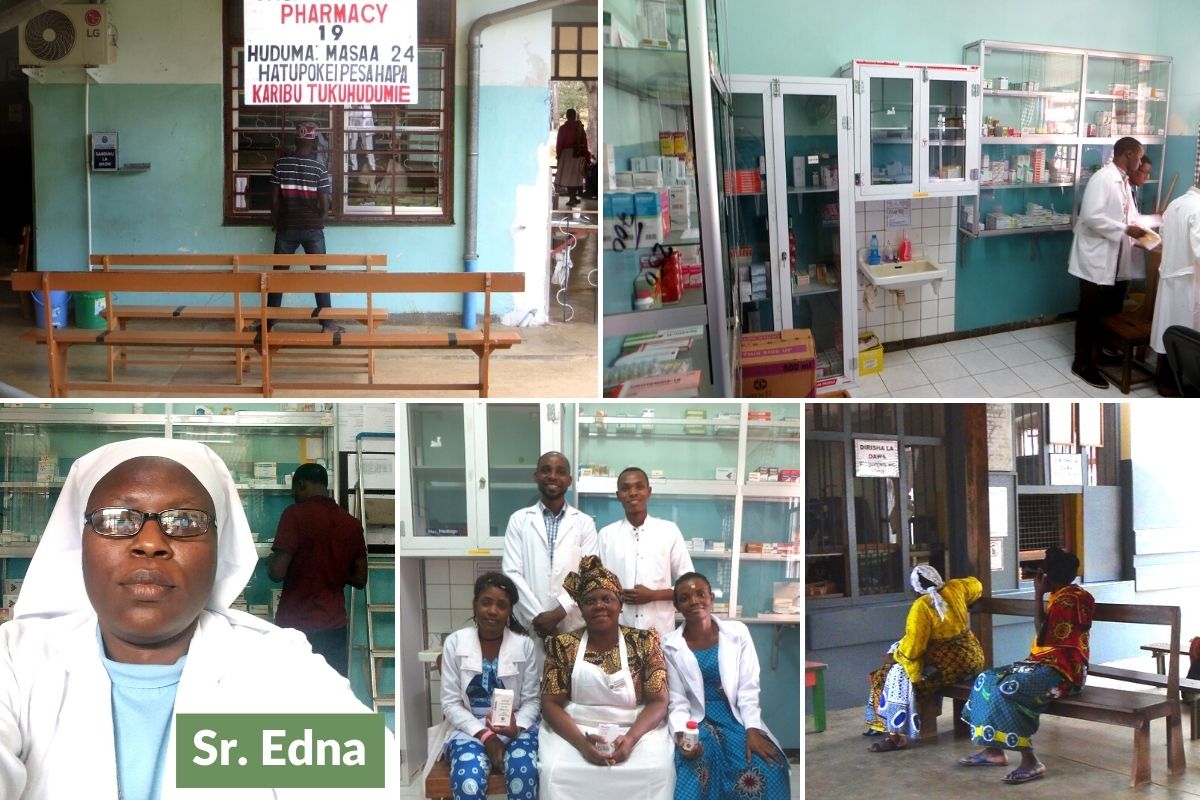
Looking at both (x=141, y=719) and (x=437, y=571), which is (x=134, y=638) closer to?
(x=141, y=719)

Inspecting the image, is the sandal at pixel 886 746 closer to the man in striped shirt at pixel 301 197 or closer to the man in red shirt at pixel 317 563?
the man in red shirt at pixel 317 563

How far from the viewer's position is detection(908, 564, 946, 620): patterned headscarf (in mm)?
2836

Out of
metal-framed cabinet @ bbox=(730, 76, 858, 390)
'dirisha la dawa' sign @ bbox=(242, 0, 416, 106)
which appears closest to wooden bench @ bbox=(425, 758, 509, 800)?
'dirisha la dawa' sign @ bbox=(242, 0, 416, 106)

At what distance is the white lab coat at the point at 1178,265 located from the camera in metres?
3.77

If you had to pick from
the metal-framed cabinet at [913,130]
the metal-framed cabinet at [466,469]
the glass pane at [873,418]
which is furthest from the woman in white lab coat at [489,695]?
the metal-framed cabinet at [913,130]

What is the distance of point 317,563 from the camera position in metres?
2.65

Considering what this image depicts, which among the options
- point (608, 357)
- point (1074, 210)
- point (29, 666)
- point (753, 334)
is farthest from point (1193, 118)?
point (29, 666)

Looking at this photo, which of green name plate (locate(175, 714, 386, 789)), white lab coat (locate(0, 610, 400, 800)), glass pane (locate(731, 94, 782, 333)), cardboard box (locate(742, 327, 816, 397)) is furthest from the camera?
glass pane (locate(731, 94, 782, 333))

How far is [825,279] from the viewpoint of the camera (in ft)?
14.0

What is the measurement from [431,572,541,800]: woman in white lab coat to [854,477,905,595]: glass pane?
0.83m

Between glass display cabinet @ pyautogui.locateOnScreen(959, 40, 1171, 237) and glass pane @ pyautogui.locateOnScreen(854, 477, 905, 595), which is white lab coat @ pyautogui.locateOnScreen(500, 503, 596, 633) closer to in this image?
glass pane @ pyautogui.locateOnScreen(854, 477, 905, 595)

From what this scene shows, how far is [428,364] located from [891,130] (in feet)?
6.72

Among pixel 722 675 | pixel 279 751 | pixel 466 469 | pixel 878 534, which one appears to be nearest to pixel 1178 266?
pixel 878 534

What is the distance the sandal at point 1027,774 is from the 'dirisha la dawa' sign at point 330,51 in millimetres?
2247
